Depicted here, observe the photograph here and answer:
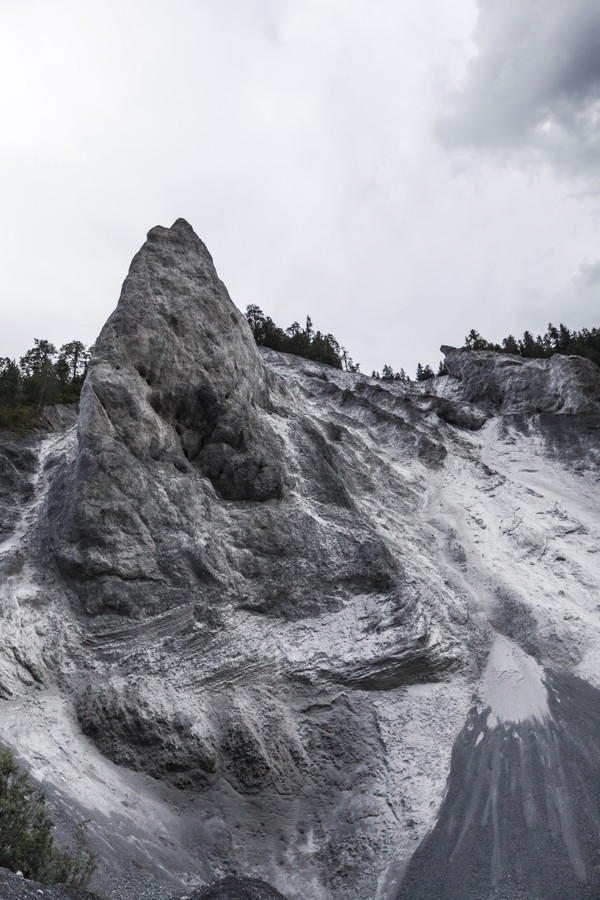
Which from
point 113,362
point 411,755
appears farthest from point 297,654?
point 113,362

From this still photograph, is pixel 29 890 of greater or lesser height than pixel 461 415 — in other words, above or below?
below

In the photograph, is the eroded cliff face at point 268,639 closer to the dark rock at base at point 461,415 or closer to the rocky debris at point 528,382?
the dark rock at base at point 461,415

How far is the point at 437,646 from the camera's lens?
79.0 feet

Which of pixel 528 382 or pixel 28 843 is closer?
pixel 28 843

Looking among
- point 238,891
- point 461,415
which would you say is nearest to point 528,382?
point 461,415

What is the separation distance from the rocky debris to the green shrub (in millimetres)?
44439

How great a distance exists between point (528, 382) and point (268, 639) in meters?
40.9

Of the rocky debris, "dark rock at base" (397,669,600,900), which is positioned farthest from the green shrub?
the rocky debris

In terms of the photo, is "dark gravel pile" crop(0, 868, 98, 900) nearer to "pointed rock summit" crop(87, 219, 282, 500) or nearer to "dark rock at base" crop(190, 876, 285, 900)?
"dark rock at base" crop(190, 876, 285, 900)

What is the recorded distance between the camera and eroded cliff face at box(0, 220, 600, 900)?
57.3 ft

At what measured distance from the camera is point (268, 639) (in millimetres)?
23281

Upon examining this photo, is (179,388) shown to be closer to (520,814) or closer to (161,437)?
(161,437)

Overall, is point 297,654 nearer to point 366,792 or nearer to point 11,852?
point 366,792

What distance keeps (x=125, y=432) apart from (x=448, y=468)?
2315 centimetres
